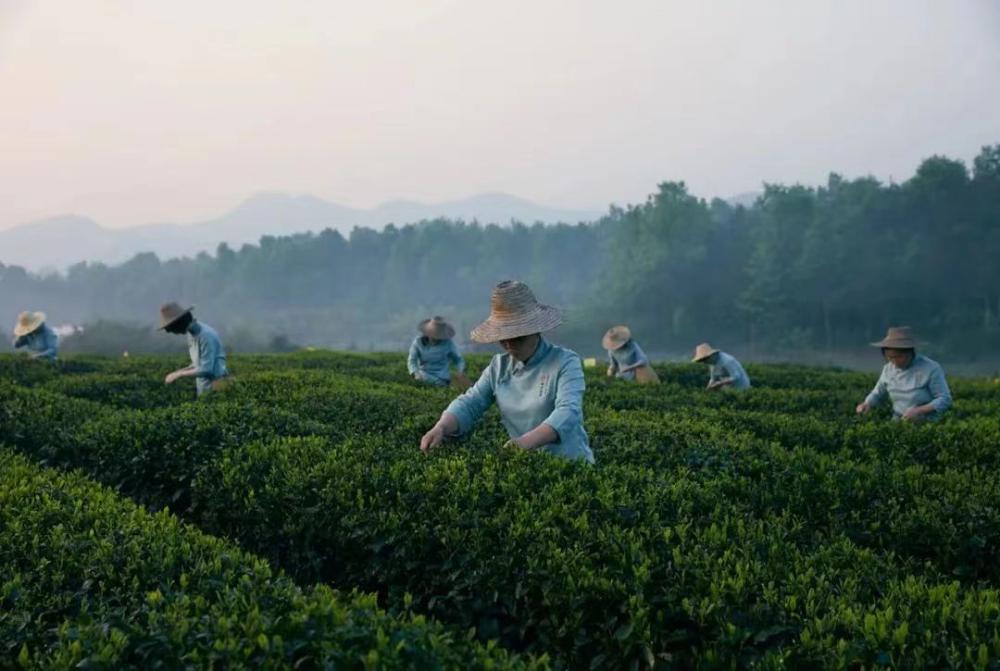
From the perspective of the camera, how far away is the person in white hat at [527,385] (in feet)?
16.4

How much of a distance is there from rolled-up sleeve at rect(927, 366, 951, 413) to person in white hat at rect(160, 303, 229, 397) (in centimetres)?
840

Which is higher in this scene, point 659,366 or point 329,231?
point 329,231

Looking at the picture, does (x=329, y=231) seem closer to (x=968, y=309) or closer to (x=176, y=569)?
(x=968, y=309)

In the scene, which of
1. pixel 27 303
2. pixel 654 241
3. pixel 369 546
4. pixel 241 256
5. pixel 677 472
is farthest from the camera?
pixel 241 256

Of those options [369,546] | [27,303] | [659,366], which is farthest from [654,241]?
[27,303]

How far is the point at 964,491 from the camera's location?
537 centimetres

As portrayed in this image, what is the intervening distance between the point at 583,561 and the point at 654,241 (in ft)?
203

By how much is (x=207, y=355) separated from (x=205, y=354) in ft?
0.09

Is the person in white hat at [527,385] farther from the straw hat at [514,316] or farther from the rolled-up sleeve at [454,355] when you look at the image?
the rolled-up sleeve at [454,355]

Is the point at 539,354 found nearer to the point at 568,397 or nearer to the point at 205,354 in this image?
the point at 568,397

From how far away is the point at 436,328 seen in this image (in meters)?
12.0

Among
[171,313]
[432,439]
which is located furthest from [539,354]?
[171,313]

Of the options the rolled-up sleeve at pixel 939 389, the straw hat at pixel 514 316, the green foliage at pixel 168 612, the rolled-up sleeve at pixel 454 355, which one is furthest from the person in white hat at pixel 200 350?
the rolled-up sleeve at pixel 939 389

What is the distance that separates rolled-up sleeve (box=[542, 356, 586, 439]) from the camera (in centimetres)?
496
